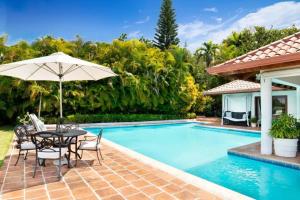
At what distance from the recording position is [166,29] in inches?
1223

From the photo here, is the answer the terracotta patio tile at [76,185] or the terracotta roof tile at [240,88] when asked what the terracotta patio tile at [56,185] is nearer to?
the terracotta patio tile at [76,185]

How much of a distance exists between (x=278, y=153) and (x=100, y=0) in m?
13.9

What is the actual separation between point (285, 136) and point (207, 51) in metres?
26.6

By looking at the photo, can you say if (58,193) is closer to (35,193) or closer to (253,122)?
(35,193)

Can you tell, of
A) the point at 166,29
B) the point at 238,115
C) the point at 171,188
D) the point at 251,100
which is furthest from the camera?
the point at 166,29

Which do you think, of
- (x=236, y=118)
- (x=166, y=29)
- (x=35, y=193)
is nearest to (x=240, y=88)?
(x=236, y=118)

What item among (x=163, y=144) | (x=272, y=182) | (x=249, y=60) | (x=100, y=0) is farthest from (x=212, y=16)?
(x=272, y=182)

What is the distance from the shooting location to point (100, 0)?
15.6 meters

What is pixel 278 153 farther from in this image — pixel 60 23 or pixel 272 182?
pixel 60 23

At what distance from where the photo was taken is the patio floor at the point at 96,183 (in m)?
3.69

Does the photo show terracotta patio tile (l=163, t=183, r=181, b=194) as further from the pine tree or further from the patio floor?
the pine tree

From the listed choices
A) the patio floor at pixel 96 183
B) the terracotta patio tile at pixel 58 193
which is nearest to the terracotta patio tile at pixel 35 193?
the patio floor at pixel 96 183

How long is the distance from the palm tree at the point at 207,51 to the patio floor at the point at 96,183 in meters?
27.9

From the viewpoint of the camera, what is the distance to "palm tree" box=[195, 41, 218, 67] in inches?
1235
